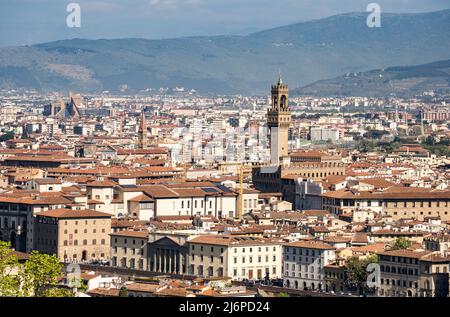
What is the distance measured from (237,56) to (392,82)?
18.2 m

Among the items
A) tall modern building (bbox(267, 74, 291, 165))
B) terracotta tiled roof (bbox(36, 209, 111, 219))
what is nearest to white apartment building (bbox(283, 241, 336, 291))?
terracotta tiled roof (bbox(36, 209, 111, 219))

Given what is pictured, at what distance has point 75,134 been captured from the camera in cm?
8000

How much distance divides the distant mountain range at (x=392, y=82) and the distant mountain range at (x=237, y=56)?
3335mm

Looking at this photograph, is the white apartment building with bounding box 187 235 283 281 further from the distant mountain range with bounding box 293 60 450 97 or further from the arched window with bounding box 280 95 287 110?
the distant mountain range with bounding box 293 60 450 97

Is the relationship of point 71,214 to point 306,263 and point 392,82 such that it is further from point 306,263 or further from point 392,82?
point 392,82

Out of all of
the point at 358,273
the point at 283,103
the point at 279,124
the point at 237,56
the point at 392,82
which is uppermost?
the point at 237,56

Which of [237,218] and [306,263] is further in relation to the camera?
[237,218]

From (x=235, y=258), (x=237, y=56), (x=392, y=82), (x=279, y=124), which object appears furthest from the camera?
(x=392, y=82)

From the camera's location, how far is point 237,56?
125 m

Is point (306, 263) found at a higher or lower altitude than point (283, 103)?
lower

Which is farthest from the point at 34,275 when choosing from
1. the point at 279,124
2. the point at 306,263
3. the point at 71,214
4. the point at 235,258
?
the point at 279,124

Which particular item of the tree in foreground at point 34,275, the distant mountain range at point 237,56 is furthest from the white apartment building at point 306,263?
the distant mountain range at point 237,56
